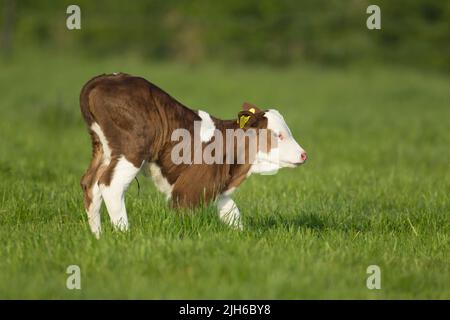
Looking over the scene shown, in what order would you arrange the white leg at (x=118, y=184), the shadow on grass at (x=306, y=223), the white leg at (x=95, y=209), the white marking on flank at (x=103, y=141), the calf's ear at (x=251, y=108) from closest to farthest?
the white leg at (x=118, y=184), the white marking on flank at (x=103, y=141), the white leg at (x=95, y=209), the calf's ear at (x=251, y=108), the shadow on grass at (x=306, y=223)

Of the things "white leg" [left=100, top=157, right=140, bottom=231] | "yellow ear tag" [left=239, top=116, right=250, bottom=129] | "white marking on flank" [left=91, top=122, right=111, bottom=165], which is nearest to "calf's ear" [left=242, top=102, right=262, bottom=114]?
"yellow ear tag" [left=239, top=116, right=250, bottom=129]

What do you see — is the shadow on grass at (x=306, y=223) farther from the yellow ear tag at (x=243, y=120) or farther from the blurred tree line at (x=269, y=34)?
the blurred tree line at (x=269, y=34)

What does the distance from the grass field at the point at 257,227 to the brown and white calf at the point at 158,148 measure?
201mm

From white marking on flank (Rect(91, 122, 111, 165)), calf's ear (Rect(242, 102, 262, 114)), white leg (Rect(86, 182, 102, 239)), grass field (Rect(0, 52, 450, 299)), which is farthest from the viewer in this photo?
calf's ear (Rect(242, 102, 262, 114))

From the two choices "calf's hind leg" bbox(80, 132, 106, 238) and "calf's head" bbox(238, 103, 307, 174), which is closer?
"calf's hind leg" bbox(80, 132, 106, 238)

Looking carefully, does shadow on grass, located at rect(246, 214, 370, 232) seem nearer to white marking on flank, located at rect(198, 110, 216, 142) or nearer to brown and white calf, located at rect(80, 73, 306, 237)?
brown and white calf, located at rect(80, 73, 306, 237)

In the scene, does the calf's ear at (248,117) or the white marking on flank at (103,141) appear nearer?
the white marking on flank at (103,141)

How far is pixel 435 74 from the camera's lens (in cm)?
2622

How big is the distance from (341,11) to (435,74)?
11.5 ft

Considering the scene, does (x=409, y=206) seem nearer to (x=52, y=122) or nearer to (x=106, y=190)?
(x=106, y=190)

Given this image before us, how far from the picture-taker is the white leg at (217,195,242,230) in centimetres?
637

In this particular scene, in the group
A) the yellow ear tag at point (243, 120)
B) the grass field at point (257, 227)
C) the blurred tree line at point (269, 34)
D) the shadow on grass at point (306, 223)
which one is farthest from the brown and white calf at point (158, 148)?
the blurred tree line at point (269, 34)

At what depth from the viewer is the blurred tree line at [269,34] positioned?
87.7ft
